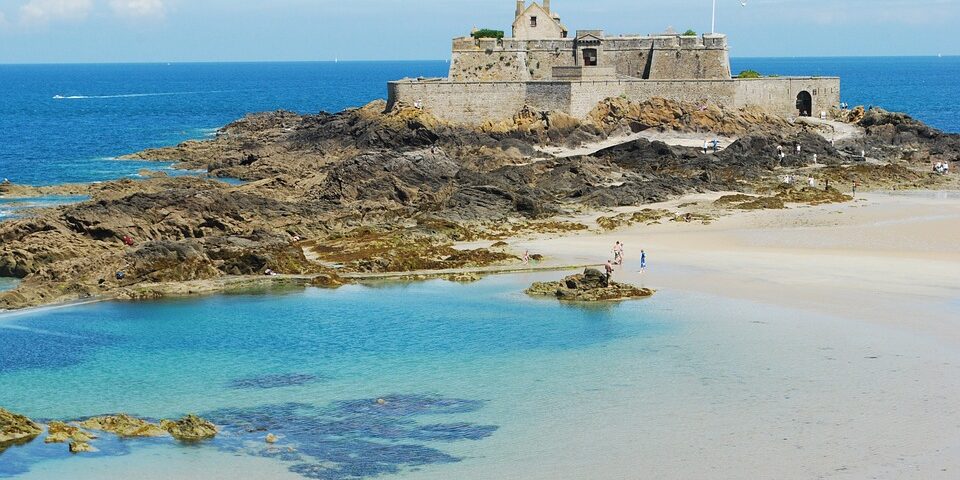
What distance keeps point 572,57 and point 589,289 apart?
3143cm

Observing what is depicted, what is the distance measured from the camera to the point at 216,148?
56844 mm

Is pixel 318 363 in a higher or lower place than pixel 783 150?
lower

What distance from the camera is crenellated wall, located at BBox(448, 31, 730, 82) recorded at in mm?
55281

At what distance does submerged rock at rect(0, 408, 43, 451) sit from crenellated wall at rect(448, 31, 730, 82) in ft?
129

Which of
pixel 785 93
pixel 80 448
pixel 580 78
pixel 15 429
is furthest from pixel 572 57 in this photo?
pixel 80 448

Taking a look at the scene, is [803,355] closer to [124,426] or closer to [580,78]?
[124,426]

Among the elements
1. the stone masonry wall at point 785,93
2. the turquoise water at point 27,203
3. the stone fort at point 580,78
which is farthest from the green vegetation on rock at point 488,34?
the turquoise water at point 27,203

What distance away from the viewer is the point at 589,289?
85.4 feet

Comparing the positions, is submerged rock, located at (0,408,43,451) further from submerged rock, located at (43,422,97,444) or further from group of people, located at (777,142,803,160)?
group of people, located at (777,142,803,160)

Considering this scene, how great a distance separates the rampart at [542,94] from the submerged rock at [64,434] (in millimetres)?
35391

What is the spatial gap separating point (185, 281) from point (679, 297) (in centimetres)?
1034

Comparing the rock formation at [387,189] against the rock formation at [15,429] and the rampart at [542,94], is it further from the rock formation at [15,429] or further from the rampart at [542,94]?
the rock formation at [15,429]

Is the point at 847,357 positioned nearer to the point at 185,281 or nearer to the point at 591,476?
the point at 591,476

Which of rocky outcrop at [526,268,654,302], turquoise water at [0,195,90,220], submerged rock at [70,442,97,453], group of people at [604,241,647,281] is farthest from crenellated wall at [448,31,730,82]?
submerged rock at [70,442,97,453]
